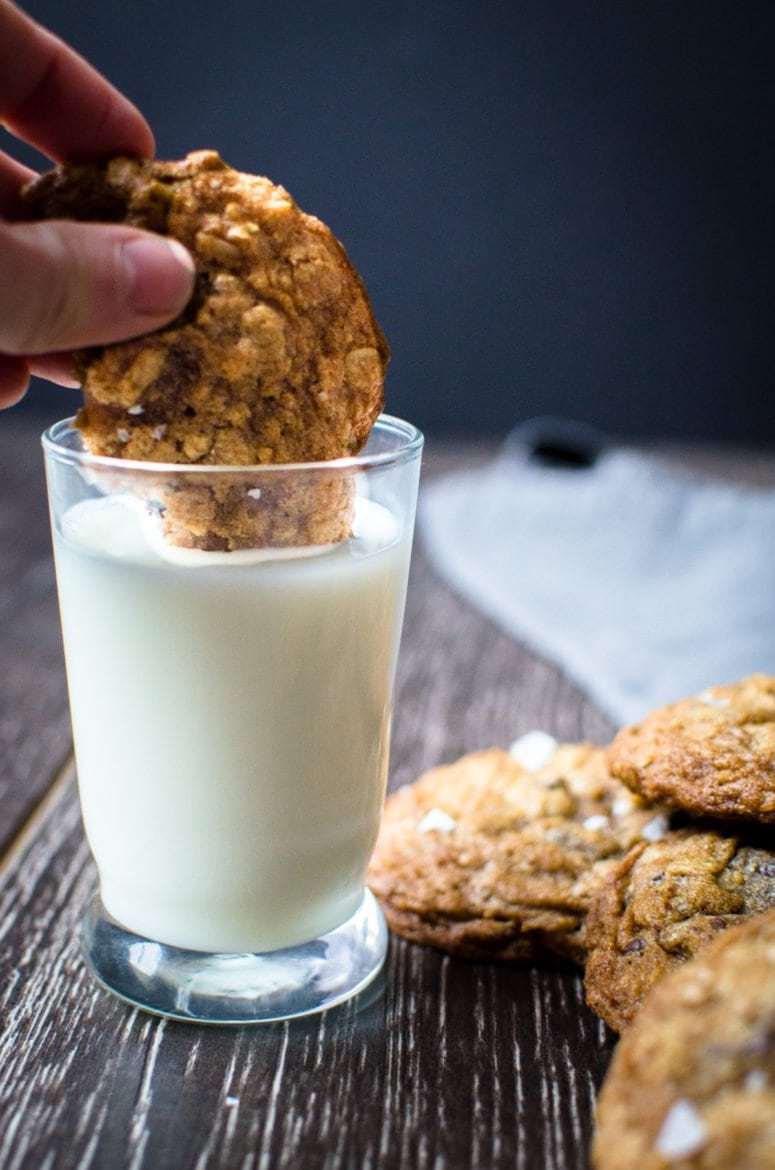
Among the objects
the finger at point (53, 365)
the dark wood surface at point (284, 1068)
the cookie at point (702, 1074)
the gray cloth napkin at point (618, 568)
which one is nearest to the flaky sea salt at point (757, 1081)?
the cookie at point (702, 1074)

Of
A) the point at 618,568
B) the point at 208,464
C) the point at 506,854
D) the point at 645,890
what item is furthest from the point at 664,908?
the point at 618,568

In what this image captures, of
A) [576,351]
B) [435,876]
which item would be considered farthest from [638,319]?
[435,876]

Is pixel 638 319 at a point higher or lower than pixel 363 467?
lower

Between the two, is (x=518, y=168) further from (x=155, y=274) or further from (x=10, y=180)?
(x=155, y=274)

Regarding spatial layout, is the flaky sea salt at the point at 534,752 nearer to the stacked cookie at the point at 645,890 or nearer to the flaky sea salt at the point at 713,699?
the stacked cookie at the point at 645,890

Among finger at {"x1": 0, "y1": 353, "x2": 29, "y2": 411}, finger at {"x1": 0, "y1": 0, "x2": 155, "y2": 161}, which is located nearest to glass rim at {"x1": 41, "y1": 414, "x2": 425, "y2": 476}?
finger at {"x1": 0, "y1": 353, "x2": 29, "y2": 411}

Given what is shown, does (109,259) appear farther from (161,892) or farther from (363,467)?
(161,892)

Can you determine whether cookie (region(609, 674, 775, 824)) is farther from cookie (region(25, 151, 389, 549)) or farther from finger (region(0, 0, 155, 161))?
finger (region(0, 0, 155, 161))
